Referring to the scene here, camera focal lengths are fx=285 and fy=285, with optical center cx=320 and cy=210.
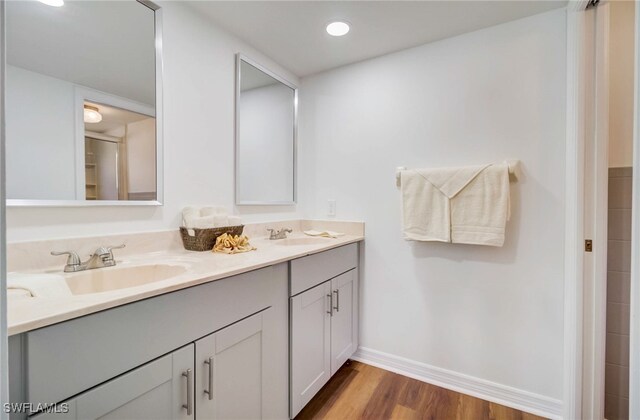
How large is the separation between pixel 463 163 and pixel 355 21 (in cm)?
102

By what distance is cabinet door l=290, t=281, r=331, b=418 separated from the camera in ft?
4.50

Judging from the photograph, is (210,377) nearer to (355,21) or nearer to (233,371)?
→ (233,371)

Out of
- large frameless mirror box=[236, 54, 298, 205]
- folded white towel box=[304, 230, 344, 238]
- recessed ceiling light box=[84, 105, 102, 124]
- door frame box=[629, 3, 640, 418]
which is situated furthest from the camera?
folded white towel box=[304, 230, 344, 238]

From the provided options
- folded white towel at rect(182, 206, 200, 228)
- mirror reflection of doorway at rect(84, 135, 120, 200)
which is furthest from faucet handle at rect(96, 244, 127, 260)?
folded white towel at rect(182, 206, 200, 228)

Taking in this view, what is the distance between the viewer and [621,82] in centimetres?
138

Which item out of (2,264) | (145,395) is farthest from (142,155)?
(2,264)

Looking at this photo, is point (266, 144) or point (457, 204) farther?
point (266, 144)

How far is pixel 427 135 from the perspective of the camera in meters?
1.82

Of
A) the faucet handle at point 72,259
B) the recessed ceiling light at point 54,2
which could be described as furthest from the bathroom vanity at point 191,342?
the recessed ceiling light at point 54,2

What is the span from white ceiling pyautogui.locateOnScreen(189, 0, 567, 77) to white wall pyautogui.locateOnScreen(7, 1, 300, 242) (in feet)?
0.48

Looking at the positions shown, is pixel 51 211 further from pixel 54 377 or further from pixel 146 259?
pixel 54 377

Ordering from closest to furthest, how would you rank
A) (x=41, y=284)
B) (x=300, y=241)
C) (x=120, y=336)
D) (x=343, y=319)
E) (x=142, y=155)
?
(x=120, y=336), (x=41, y=284), (x=142, y=155), (x=343, y=319), (x=300, y=241)

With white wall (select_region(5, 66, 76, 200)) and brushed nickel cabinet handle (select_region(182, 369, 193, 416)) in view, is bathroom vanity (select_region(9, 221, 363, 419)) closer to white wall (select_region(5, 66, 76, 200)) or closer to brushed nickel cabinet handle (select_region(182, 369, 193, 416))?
brushed nickel cabinet handle (select_region(182, 369, 193, 416))

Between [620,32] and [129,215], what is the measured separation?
2.48 metres
